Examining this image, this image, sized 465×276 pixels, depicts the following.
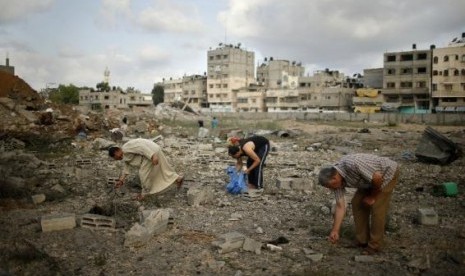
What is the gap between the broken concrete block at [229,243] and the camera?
499cm

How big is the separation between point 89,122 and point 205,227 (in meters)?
16.0

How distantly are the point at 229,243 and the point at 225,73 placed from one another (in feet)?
218

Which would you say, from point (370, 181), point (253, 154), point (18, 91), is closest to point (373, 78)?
point (18, 91)

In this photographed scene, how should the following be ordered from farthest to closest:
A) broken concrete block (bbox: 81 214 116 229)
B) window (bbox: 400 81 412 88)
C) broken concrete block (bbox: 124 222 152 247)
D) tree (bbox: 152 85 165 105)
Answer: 1. tree (bbox: 152 85 165 105)
2. window (bbox: 400 81 412 88)
3. broken concrete block (bbox: 81 214 116 229)
4. broken concrete block (bbox: 124 222 152 247)

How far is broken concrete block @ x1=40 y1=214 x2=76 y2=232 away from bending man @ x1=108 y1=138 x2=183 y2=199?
4.69 feet

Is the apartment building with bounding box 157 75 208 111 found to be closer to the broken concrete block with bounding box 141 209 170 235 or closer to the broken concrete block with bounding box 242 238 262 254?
the broken concrete block with bounding box 141 209 170 235

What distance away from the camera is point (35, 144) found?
48.9 ft

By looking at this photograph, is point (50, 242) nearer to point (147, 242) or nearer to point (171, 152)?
point (147, 242)

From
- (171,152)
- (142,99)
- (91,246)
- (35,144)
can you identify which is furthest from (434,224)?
(142,99)

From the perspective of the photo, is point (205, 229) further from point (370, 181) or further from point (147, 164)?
point (370, 181)

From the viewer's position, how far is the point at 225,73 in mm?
70188

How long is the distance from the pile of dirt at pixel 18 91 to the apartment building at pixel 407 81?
40792 mm

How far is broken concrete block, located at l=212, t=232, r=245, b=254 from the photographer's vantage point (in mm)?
4992

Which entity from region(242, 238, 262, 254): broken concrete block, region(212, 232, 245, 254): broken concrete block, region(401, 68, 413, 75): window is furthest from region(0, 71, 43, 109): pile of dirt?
region(401, 68, 413, 75): window
